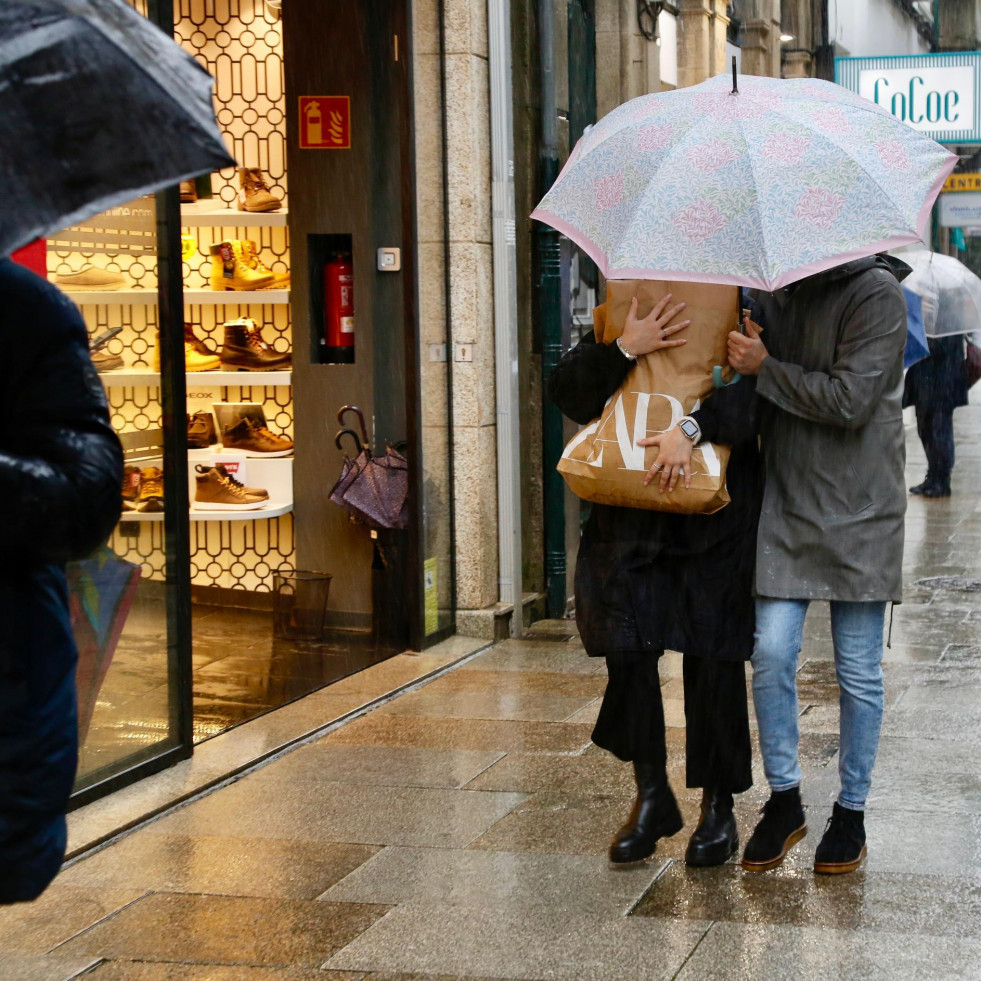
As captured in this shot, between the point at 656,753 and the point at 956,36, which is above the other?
the point at 956,36

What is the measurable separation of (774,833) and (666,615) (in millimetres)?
690

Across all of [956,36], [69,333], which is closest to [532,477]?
[69,333]

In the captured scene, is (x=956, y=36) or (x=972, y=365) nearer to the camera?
(x=972, y=365)

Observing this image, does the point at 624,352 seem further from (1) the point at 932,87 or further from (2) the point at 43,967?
(1) the point at 932,87

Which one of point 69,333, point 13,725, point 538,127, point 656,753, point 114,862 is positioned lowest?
point 114,862

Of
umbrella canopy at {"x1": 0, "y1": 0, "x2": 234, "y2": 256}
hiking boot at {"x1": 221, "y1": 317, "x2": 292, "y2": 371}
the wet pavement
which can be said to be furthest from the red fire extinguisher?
umbrella canopy at {"x1": 0, "y1": 0, "x2": 234, "y2": 256}

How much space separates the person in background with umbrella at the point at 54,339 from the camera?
2.12m

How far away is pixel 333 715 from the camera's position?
6.53 meters

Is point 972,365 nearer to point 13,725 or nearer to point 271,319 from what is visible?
point 271,319

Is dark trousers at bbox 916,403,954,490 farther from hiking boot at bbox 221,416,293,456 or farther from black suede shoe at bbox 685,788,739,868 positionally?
black suede shoe at bbox 685,788,739,868

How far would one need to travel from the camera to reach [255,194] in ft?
28.2

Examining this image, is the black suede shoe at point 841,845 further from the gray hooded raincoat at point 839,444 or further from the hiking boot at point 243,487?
the hiking boot at point 243,487

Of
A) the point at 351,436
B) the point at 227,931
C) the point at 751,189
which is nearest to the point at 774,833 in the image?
the point at 227,931

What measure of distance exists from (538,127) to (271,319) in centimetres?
183
